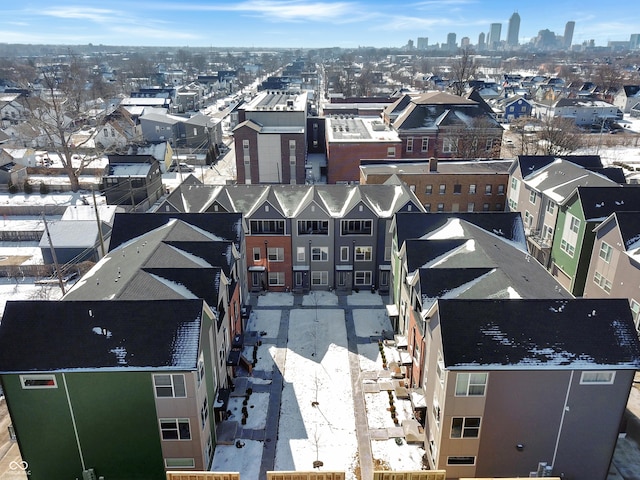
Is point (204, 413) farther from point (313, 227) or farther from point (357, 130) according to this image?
point (357, 130)

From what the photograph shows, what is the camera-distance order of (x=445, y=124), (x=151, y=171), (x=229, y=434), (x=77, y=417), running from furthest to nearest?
(x=445, y=124)
(x=151, y=171)
(x=229, y=434)
(x=77, y=417)

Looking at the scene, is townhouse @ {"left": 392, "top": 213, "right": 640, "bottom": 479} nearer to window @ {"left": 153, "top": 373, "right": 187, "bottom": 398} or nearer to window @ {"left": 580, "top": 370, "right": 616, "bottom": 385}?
window @ {"left": 580, "top": 370, "right": 616, "bottom": 385}

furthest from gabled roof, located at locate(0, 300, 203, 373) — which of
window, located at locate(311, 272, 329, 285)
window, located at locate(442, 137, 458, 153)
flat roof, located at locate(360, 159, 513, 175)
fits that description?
window, located at locate(442, 137, 458, 153)

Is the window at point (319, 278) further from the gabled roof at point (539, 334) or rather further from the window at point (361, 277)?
the gabled roof at point (539, 334)

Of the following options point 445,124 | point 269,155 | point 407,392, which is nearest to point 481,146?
point 445,124

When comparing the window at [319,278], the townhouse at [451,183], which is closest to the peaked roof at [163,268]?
the window at [319,278]

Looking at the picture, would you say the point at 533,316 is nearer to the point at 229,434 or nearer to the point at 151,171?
the point at 229,434

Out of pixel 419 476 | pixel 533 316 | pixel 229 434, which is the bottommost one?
pixel 229 434
